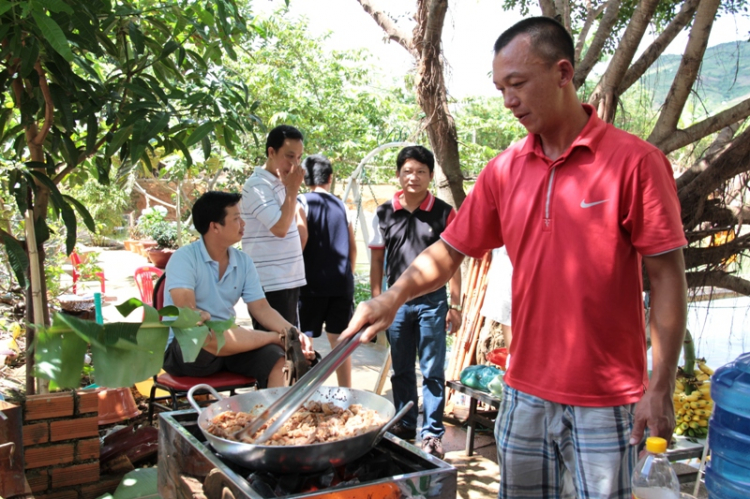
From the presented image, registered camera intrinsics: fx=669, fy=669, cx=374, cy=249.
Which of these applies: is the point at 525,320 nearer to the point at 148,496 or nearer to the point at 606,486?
the point at 606,486

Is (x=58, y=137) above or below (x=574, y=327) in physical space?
above

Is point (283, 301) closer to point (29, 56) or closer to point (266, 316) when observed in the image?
point (266, 316)

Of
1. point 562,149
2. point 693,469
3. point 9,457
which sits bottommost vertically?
point 693,469

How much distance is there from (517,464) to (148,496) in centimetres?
217

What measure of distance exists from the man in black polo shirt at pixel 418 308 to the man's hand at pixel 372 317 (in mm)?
2204

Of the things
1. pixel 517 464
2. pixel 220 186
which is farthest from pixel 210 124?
pixel 220 186

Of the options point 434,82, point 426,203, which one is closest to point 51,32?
point 426,203

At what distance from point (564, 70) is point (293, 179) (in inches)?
103

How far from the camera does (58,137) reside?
332 centimetres

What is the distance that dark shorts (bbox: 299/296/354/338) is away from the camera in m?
4.81

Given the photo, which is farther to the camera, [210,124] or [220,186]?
[220,186]

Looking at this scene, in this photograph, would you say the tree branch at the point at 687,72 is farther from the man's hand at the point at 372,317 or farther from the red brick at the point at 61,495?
the red brick at the point at 61,495

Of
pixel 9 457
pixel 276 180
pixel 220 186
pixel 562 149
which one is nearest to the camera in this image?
pixel 562 149

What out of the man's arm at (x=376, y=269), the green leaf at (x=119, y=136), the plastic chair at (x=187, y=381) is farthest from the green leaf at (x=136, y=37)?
the man's arm at (x=376, y=269)
